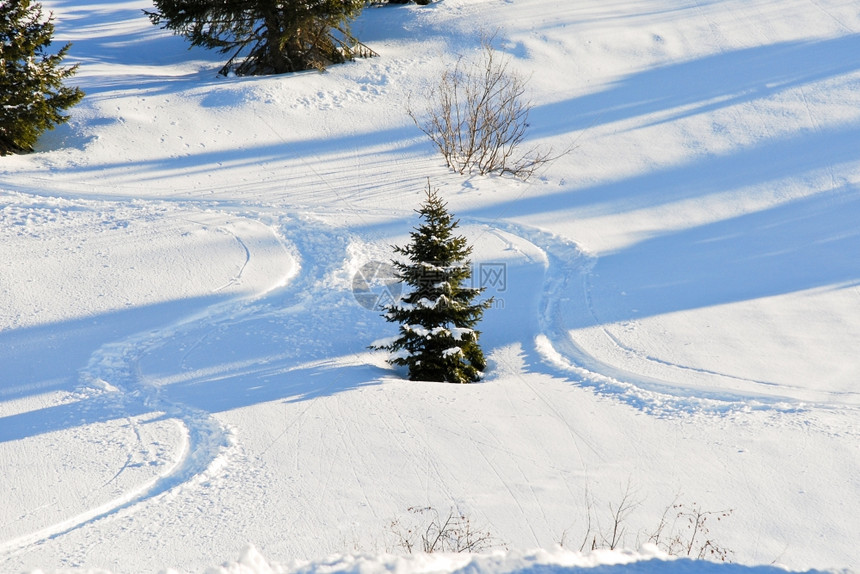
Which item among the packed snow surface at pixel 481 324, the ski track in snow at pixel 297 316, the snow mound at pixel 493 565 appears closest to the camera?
the snow mound at pixel 493 565

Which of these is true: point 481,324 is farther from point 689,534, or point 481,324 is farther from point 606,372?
point 689,534

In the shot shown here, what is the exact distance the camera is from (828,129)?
47.6 ft

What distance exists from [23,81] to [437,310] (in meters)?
9.27

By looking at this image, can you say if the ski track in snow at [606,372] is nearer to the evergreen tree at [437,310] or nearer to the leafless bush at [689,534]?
the evergreen tree at [437,310]

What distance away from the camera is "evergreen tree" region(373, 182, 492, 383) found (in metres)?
7.58

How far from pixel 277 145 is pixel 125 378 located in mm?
7824

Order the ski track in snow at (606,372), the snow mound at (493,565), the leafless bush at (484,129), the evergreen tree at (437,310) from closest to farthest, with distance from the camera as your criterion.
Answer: the snow mound at (493,565) < the ski track in snow at (606,372) < the evergreen tree at (437,310) < the leafless bush at (484,129)

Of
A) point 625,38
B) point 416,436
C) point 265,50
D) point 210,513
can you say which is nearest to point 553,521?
point 416,436

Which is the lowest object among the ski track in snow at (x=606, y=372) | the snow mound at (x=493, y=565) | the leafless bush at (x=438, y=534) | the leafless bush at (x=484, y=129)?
the leafless bush at (x=438, y=534)

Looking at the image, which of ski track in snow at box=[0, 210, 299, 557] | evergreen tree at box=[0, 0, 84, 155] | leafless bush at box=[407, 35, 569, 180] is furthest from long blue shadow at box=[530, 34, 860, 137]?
evergreen tree at box=[0, 0, 84, 155]

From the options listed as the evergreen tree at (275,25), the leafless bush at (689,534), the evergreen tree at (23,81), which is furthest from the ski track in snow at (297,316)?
the evergreen tree at (275,25)

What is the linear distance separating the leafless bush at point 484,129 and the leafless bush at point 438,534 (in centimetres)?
959

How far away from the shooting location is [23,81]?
11891 millimetres

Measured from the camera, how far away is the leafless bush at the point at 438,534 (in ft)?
14.9
